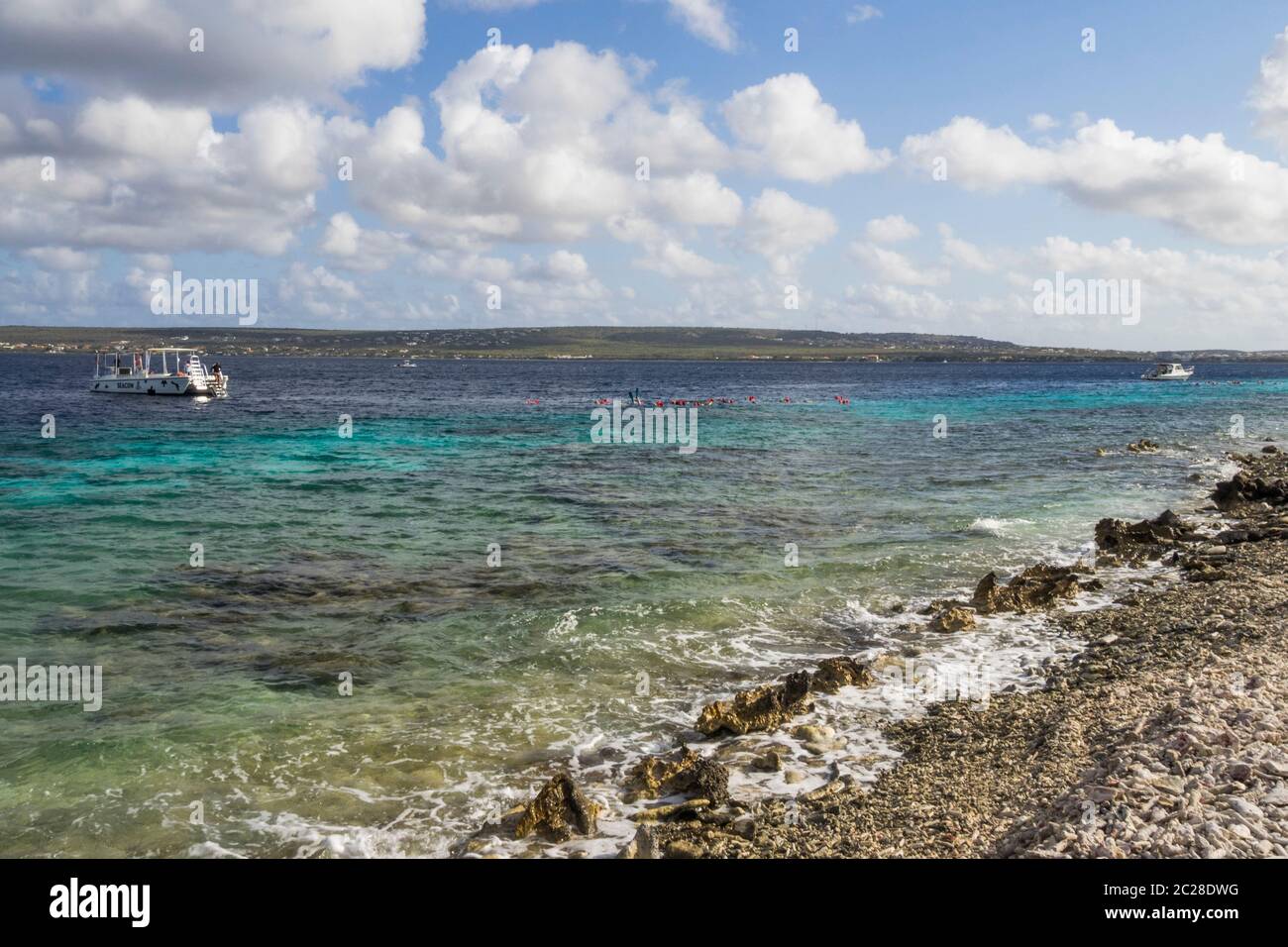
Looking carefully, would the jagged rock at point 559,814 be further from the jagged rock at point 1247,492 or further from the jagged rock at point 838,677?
the jagged rock at point 1247,492

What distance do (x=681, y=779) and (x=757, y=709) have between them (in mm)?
2418

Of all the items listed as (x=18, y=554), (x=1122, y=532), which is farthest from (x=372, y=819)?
(x=1122, y=532)

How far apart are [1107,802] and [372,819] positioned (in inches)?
313

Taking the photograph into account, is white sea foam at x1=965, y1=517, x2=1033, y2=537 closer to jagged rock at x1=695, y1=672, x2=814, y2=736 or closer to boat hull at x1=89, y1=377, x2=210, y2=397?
jagged rock at x1=695, y1=672, x2=814, y2=736

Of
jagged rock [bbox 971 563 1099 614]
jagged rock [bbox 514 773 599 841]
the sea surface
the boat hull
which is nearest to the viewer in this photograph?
jagged rock [bbox 514 773 599 841]

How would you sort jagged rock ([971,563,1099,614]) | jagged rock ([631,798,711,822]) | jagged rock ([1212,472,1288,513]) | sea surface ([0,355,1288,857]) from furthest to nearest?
jagged rock ([1212,472,1288,513]), jagged rock ([971,563,1099,614]), sea surface ([0,355,1288,857]), jagged rock ([631,798,711,822])

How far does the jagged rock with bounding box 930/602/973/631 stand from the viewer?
53.6ft

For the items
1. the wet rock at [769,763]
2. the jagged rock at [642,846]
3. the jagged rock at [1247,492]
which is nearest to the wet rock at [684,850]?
the jagged rock at [642,846]

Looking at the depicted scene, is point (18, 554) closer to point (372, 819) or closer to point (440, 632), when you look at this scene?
point (440, 632)

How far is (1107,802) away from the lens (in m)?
7.68

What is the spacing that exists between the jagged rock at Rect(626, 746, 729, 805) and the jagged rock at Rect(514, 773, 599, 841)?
848 mm

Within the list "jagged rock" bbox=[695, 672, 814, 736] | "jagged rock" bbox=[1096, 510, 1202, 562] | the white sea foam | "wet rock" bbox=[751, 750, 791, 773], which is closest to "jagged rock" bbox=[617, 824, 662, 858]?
"wet rock" bbox=[751, 750, 791, 773]

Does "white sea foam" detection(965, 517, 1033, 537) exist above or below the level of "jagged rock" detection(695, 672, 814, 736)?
above

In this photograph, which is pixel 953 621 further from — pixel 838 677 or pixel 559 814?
pixel 559 814
